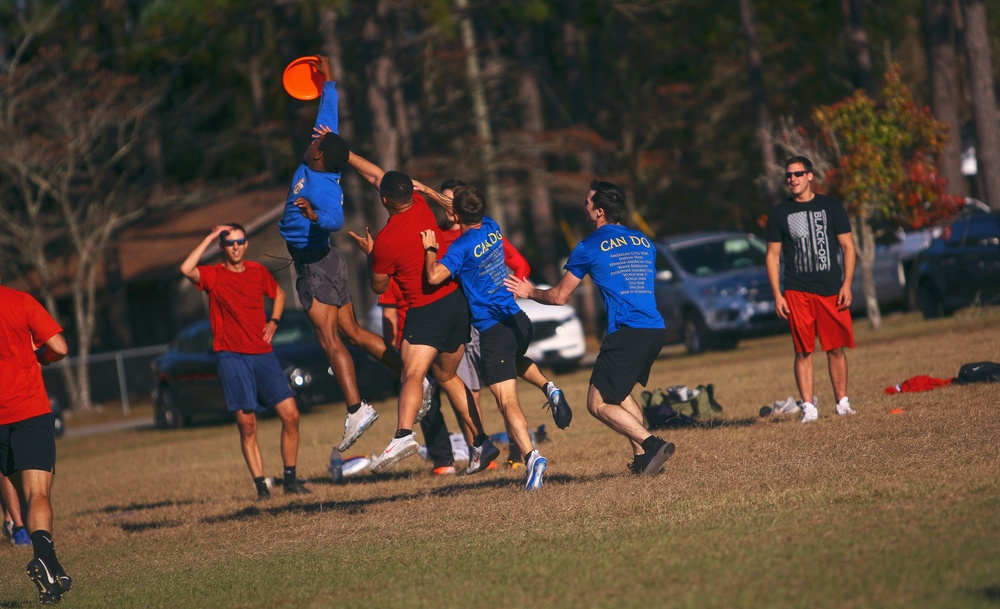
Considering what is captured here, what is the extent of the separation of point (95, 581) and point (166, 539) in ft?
4.72

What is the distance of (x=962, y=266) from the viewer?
64.4 feet

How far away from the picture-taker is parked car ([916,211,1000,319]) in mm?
19172

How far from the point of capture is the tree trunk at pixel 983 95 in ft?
78.2

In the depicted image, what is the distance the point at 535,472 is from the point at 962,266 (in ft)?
41.1

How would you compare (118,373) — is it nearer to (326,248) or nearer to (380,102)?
(380,102)

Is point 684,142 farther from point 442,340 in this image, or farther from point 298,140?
point 442,340

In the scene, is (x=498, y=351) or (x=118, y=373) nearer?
(x=498, y=351)

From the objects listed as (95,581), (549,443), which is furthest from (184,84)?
(95,581)

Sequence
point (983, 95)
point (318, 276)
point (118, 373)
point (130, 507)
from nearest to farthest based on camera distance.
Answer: point (318, 276)
point (130, 507)
point (983, 95)
point (118, 373)

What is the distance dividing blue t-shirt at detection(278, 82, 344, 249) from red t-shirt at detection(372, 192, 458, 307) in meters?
0.47

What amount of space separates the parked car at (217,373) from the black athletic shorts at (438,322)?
33.7 ft

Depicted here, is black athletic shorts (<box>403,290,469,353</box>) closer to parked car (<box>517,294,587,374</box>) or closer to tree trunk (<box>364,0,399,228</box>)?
parked car (<box>517,294,587,374</box>)

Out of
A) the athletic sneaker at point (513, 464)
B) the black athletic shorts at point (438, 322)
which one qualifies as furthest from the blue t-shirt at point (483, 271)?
the athletic sneaker at point (513, 464)

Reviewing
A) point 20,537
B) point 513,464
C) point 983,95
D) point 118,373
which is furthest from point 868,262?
point 118,373
